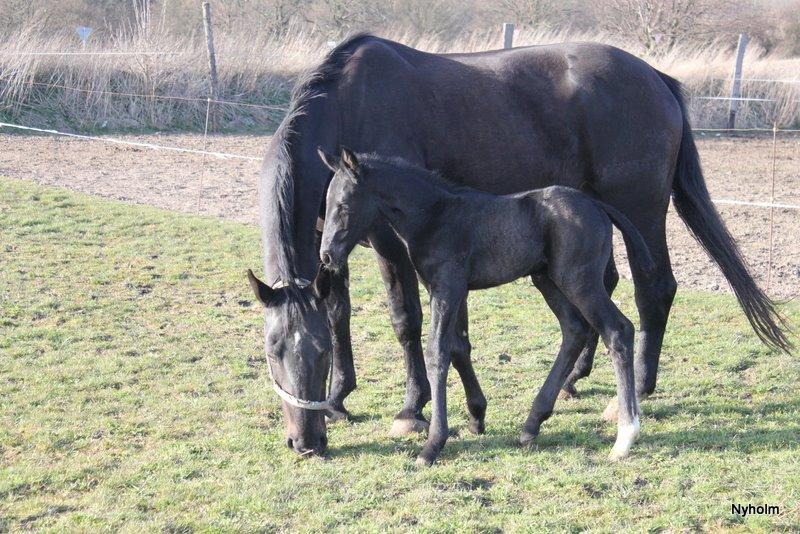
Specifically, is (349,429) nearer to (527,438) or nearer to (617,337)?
(527,438)

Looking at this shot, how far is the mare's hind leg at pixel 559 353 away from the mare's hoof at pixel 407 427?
0.54 metres

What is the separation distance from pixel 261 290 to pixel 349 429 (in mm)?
1159

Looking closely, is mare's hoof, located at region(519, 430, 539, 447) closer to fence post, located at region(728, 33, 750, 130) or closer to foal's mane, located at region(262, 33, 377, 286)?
foal's mane, located at region(262, 33, 377, 286)

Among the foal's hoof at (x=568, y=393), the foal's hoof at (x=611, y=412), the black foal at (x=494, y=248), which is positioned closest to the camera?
the black foal at (x=494, y=248)

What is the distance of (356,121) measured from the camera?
15.4 ft

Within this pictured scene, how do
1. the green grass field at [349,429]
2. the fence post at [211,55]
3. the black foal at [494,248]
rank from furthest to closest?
the fence post at [211,55] → the black foal at [494,248] → the green grass field at [349,429]

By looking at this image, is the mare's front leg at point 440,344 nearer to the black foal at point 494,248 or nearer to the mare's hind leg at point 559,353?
the black foal at point 494,248

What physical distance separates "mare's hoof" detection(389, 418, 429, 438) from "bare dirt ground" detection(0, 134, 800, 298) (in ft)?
13.6

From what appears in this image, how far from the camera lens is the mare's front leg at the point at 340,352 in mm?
4863

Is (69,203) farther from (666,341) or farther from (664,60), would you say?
(664,60)

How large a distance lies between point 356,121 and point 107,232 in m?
5.60

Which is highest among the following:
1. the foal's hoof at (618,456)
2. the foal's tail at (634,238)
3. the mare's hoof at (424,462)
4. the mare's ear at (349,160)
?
the mare's ear at (349,160)

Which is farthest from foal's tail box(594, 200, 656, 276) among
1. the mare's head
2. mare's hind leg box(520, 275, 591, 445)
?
the mare's head

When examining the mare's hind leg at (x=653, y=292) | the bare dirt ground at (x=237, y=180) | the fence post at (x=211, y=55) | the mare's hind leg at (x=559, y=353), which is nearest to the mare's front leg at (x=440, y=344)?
the mare's hind leg at (x=559, y=353)
